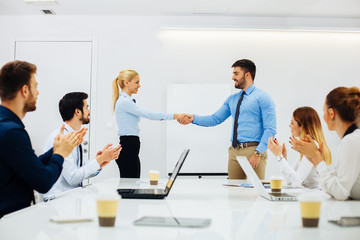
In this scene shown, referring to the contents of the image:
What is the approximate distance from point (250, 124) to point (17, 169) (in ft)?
7.73

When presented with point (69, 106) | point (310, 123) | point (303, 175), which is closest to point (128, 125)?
point (69, 106)

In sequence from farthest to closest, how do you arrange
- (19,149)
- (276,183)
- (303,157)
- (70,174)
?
1. (303,157)
2. (70,174)
3. (276,183)
4. (19,149)

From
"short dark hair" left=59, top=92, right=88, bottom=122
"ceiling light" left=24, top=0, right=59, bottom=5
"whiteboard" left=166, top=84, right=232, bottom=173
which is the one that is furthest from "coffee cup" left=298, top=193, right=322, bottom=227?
"ceiling light" left=24, top=0, right=59, bottom=5

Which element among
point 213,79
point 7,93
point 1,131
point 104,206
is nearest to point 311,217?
point 104,206

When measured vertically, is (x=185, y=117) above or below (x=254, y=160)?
above

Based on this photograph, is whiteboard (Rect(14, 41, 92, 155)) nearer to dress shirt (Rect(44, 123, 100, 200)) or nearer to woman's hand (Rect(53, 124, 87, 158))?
dress shirt (Rect(44, 123, 100, 200))

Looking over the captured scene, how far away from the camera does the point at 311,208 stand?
1.12 m

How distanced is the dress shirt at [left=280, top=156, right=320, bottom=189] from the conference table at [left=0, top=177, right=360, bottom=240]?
0.55 m

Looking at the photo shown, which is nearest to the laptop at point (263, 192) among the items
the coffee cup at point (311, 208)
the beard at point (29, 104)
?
the coffee cup at point (311, 208)

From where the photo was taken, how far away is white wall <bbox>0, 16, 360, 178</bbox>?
16.0 ft

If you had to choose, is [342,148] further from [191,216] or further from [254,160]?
[254,160]

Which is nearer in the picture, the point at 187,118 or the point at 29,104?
the point at 29,104

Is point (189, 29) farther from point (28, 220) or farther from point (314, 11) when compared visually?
point (28, 220)

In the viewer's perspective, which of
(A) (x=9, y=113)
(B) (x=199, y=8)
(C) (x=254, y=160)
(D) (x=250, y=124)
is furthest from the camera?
(B) (x=199, y=8)
